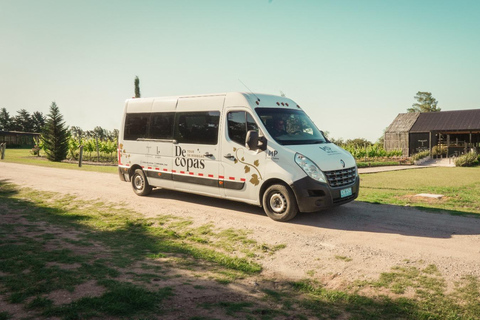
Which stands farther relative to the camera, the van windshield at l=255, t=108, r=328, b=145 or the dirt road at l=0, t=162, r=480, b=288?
the van windshield at l=255, t=108, r=328, b=145

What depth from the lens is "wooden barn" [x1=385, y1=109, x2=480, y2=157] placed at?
121 feet

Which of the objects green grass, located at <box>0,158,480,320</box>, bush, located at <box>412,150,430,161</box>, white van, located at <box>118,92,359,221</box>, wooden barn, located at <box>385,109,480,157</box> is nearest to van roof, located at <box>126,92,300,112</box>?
white van, located at <box>118,92,359,221</box>

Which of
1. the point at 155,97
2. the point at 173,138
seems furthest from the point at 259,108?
the point at 155,97

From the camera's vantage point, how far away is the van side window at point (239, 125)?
8219mm

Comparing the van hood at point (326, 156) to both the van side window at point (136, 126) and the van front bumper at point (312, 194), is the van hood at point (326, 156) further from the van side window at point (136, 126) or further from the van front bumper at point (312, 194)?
the van side window at point (136, 126)

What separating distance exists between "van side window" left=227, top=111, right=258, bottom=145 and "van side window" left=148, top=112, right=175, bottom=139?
2.10m

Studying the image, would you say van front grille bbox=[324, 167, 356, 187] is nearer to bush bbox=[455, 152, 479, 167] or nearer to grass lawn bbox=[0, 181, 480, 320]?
grass lawn bbox=[0, 181, 480, 320]

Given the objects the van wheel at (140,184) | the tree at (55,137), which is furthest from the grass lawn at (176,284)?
the tree at (55,137)

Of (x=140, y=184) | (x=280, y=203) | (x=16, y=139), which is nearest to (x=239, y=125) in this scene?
(x=280, y=203)

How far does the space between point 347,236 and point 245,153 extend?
2.84 meters

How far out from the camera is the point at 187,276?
484cm

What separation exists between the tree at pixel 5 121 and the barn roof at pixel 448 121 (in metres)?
92.5

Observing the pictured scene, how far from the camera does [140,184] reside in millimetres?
11023

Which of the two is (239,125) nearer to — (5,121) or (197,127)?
(197,127)
